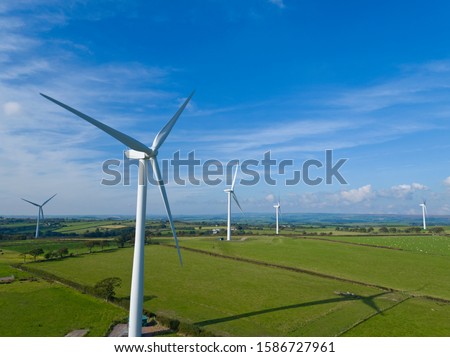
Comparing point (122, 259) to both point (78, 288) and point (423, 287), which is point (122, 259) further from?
point (423, 287)

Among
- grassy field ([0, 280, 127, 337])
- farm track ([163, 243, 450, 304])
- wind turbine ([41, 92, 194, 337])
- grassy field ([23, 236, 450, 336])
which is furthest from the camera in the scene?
farm track ([163, 243, 450, 304])

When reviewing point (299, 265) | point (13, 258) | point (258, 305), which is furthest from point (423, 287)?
point (13, 258)

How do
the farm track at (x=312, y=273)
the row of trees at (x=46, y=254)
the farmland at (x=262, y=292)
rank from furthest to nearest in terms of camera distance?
1. the row of trees at (x=46, y=254)
2. the farm track at (x=312, y=273)
3. the farmland at (x=262, y=292)

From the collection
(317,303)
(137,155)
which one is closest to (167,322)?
(137,155)

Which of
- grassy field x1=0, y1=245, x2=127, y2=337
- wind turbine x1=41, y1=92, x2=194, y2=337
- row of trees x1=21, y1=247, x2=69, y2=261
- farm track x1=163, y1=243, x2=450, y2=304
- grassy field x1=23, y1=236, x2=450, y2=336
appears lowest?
grassy field x1=0, y1=245, x2=127, y2=337

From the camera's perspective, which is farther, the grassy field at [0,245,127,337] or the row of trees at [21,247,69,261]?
the row of trees at [21,247,69,261]

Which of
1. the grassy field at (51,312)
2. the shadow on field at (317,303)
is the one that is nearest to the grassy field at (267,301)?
the shadow on field at (317,303)

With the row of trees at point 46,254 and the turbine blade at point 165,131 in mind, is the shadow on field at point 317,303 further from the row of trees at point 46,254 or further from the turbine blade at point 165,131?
the row of trees at point 46,254

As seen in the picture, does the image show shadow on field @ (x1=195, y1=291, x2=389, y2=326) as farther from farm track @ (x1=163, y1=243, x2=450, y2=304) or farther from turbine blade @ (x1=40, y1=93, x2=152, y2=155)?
turbine blade @ (x1=40, y1=93, x2=152, y2=155)

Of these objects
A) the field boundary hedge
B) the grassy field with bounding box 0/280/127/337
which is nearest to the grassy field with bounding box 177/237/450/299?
the field boundary hedge
